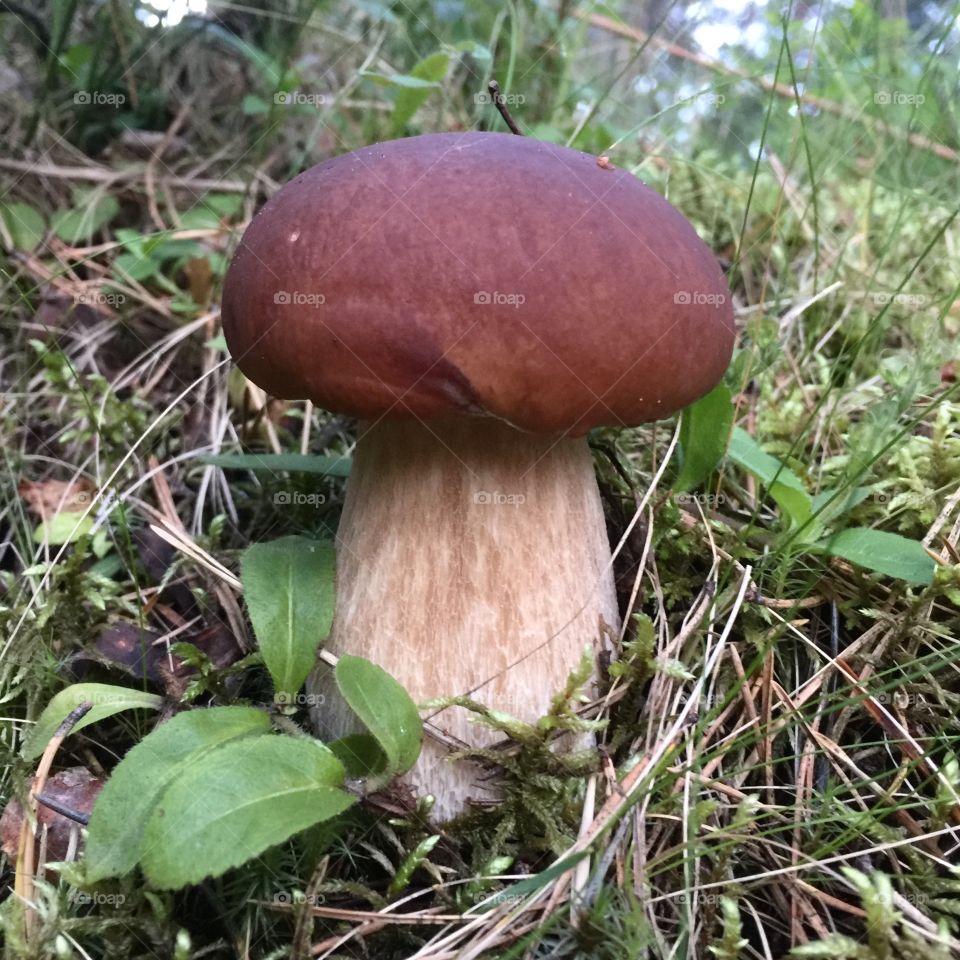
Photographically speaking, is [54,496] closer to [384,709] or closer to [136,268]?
[136,268]

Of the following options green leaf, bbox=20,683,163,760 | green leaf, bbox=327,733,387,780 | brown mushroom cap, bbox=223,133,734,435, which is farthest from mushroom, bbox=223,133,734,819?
green leaf, bbox=20,683,163,760

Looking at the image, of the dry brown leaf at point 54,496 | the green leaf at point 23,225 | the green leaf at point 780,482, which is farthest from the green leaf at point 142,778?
the green leaf at point 23,225

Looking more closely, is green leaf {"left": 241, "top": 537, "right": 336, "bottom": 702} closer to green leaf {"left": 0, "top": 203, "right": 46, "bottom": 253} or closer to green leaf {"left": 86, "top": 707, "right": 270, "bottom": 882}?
green leaf {"left": 86, "top": 707, "right": 270, "bottom": 882}

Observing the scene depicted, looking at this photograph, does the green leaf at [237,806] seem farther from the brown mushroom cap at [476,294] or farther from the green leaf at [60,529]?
the green leaf at [60,529]

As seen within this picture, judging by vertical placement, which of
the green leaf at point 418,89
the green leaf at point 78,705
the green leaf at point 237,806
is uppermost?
the green leaf at point 418,89

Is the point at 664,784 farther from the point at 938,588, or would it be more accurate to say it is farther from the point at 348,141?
the point at 348,141
